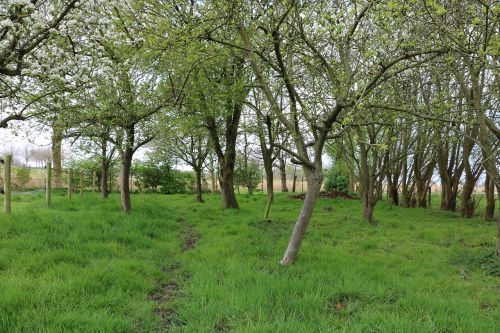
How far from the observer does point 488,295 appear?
5402 millimetres

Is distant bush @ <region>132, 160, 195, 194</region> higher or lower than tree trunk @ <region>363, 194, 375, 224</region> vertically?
higher

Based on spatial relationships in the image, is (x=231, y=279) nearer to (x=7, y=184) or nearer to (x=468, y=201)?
(x=7, y=184)

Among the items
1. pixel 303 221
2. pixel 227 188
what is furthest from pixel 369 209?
pixel 303 221

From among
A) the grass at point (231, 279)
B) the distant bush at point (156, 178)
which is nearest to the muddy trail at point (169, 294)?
the grass at point (231, 279)

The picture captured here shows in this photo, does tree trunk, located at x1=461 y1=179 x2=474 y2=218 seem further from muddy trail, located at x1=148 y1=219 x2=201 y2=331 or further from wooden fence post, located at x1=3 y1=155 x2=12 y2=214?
wooden fence post, located at x1=3 y1=155 x2=12 y2=214

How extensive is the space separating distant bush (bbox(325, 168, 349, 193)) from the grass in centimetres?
1541

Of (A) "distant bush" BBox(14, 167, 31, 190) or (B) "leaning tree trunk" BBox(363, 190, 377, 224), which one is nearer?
(B) "leaning tree trunk" BBox(363, 190, 377, 224)

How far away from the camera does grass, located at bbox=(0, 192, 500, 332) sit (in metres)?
4.14

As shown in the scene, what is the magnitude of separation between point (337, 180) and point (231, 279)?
70.5 feet

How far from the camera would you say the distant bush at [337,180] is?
84.5 feet

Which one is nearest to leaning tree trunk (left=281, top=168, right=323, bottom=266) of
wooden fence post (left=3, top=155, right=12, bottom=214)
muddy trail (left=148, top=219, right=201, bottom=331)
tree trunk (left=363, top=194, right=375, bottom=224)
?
muddy trail (left=148, top=219, right=201, bottom=331)

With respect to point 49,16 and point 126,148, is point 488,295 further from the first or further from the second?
point 126,148

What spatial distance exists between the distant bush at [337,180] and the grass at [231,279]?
15.4 metres

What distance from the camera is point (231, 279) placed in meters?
5.46
